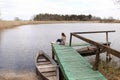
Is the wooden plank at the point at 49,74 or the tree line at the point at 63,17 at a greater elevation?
the tree line at the point at 63,17

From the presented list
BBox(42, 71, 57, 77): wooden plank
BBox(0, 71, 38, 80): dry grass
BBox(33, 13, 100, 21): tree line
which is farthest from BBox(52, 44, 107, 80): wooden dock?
BBox(33, 13, 100, 21): tree line

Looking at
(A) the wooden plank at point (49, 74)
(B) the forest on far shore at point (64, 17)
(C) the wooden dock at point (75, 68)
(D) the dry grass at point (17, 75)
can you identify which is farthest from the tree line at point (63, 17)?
(C) the wooden dock at point (75, 68)

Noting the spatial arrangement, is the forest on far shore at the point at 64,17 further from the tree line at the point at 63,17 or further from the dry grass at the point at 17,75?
the dry grass at the point at 17,75

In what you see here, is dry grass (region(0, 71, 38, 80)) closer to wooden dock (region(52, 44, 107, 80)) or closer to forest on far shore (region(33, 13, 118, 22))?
wooden dock (region(52, 44, 107, 80))

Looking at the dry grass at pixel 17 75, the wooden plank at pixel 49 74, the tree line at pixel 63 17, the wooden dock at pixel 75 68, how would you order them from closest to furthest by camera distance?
the wooden dock at pixel 75 68 < the wooden plank at pixel 49 74 < the dry grass at pixel 17 75 < the tree line at pixel 63 17

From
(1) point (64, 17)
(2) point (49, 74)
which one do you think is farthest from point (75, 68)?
(1) point (64, 17)

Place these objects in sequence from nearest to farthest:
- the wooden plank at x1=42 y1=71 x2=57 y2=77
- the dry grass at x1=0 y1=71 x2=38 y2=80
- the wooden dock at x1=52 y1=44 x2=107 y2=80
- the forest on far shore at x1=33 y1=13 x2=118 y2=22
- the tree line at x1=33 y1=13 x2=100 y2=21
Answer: the wooden dock at x1=52 y1=44 x2=107 y2=80 → the wooden plank at x1=42 y1=71 x2=57 y2=77 → the dry grass at x1=0 y1=71 x2=38 y2=80 → the tree line at x1=33 y1=13 x2=100 y2=21 → the forest on far shore at x1=33 y1=13 x2=118 y2=22

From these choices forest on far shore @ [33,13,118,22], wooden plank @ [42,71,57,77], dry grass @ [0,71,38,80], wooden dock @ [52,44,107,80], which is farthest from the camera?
forest on far shore @ [33,13,118,22]

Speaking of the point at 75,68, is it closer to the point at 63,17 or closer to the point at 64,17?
the point at 63,17

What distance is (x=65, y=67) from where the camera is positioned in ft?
24.9

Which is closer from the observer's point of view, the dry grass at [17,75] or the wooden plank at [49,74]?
the wooden plank at [49,74]

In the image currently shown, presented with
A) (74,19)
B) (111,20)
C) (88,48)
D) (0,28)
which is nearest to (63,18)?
(74,19)

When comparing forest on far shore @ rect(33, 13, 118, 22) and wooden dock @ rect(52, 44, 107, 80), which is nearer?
wooden dock @ rect(52, 44, 107, 80)

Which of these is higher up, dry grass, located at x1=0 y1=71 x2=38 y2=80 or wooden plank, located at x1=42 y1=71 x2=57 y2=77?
wooden plank, located at x1=42 y1=71 x2=57 y2=77
